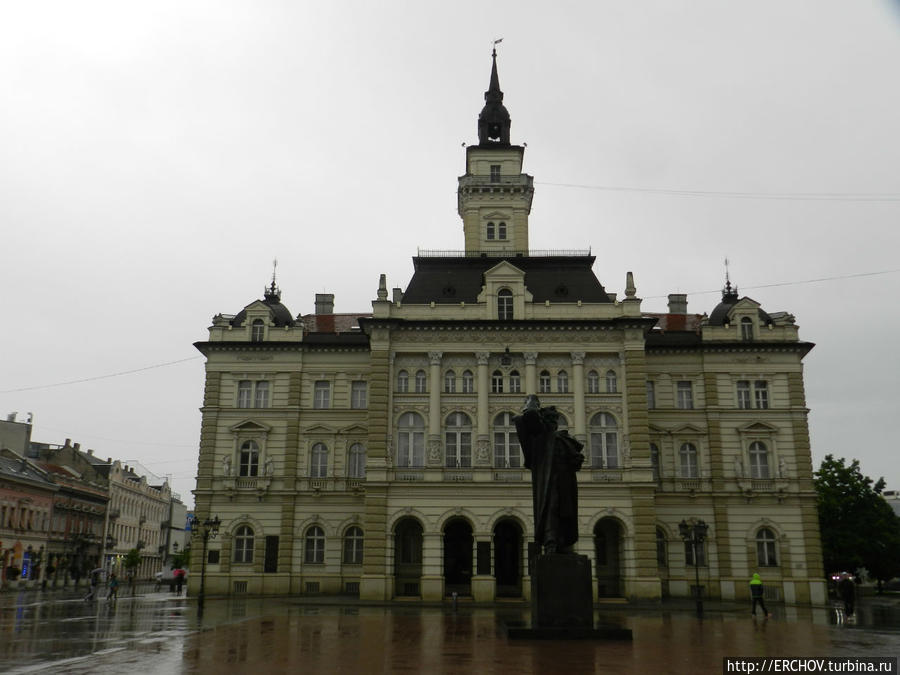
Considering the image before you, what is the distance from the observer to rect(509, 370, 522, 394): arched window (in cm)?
4566

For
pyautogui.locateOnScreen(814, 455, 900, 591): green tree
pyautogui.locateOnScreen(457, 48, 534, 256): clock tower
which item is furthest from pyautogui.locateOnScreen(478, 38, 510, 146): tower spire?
pyautogui.locateOnScreen(814, 455, 900, 591): green tree

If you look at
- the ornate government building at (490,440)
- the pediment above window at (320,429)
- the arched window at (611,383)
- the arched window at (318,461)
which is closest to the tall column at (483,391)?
the ornate government building at (490,440)

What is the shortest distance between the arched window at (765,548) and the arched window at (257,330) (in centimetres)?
3313

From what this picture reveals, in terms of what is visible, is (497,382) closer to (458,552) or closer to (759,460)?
(458,552)

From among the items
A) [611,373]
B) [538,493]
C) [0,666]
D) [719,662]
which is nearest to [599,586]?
[611,373]

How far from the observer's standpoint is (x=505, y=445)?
1762 inches

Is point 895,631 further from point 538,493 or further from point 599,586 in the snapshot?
point 599,586

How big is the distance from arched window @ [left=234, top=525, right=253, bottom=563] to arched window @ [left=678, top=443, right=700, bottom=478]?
26891 mm

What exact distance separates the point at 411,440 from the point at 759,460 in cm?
2155

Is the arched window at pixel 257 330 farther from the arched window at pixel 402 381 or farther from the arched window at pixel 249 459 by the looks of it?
the arched window at pixel 402 381

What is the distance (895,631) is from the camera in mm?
25422

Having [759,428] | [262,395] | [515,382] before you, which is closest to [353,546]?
[262,395]

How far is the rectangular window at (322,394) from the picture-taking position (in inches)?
1962

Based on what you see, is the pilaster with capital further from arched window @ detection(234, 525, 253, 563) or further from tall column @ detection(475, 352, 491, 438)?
arched window @ detection(234, 525, 253, 563)
